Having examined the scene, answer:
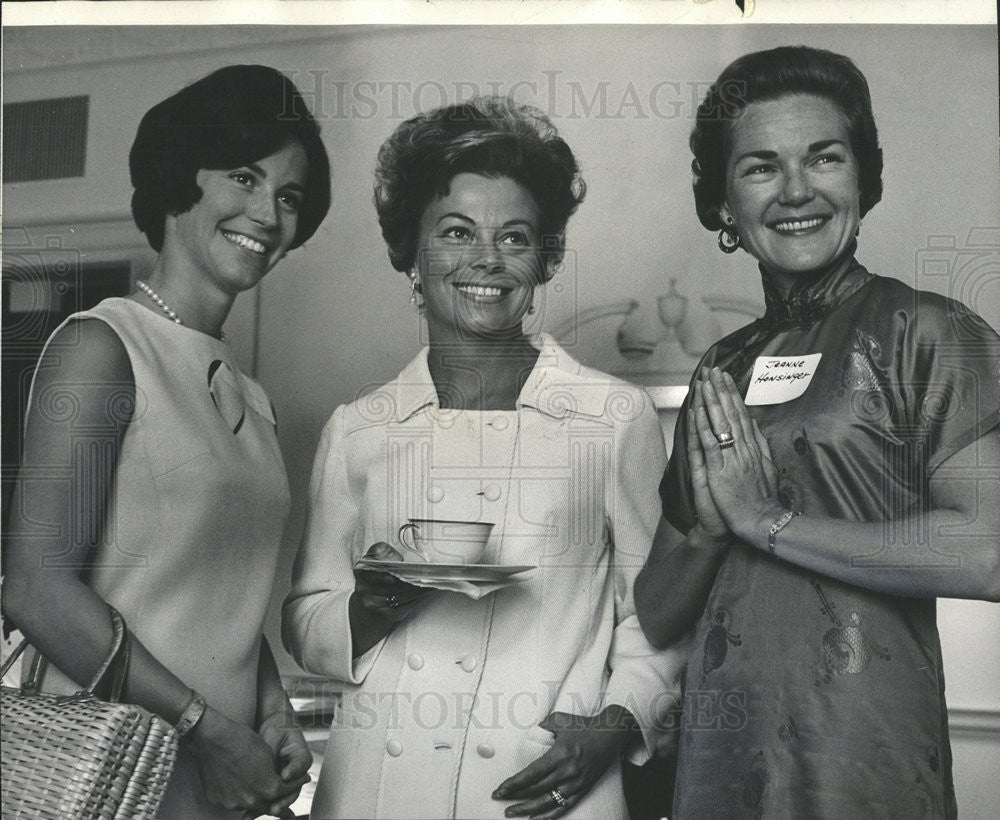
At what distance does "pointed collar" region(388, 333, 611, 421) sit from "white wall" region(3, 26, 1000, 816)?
61 millimetres

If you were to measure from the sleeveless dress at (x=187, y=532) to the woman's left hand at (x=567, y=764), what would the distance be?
0.78m

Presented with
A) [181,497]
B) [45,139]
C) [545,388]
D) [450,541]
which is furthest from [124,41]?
[450,541]

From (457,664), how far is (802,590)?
3.07 feet

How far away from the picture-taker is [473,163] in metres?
3.64

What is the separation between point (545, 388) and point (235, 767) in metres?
1.33

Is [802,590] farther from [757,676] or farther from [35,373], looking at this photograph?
[35,373]

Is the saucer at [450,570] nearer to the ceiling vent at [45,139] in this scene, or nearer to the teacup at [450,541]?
the teacup at [450,541]

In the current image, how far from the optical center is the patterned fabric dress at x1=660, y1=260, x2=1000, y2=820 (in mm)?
3244

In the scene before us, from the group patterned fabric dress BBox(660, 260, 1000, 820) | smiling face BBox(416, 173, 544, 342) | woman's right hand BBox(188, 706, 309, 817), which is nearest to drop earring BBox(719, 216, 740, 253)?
patterned fabric dress BBox(660, 260, 1000, 820)

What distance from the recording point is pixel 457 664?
3.46m

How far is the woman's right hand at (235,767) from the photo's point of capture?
3.43m

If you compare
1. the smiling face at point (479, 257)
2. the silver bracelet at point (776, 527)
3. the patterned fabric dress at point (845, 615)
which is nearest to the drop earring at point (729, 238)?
the patterned fabric dress at point (845, 615)

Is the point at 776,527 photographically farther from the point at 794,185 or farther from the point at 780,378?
the point at 794,185

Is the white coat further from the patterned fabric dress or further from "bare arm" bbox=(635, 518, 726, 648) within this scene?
the patterned fabric dress
